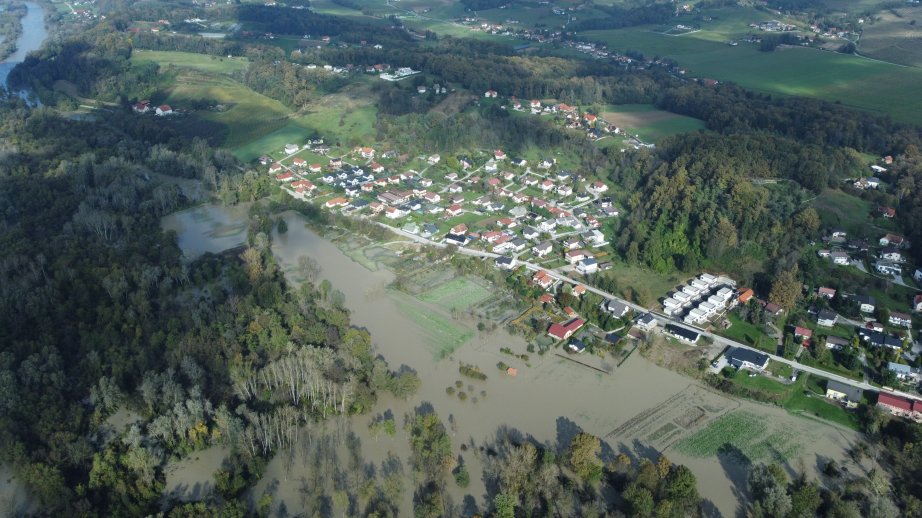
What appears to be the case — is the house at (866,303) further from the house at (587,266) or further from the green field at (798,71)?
the green field at (798,71)

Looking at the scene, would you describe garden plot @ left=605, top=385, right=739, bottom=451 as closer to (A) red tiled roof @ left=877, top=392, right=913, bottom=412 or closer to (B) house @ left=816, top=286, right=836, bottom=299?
(A) red tiled roof @ left=877, top=392, right=913, bottom=412

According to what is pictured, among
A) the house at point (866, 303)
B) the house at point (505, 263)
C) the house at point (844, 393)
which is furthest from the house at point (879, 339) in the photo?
the house at point (505, 263)

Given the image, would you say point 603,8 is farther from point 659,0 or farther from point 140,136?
point 140,136

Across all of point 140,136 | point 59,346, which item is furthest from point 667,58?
point 59,346

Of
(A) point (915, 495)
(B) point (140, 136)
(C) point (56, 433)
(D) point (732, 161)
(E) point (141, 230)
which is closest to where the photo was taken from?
(A) point (915, 495)

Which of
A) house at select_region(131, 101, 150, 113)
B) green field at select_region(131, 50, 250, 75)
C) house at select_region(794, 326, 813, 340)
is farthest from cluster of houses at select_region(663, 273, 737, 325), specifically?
green field at select_region(131, 50, 250, 75)
